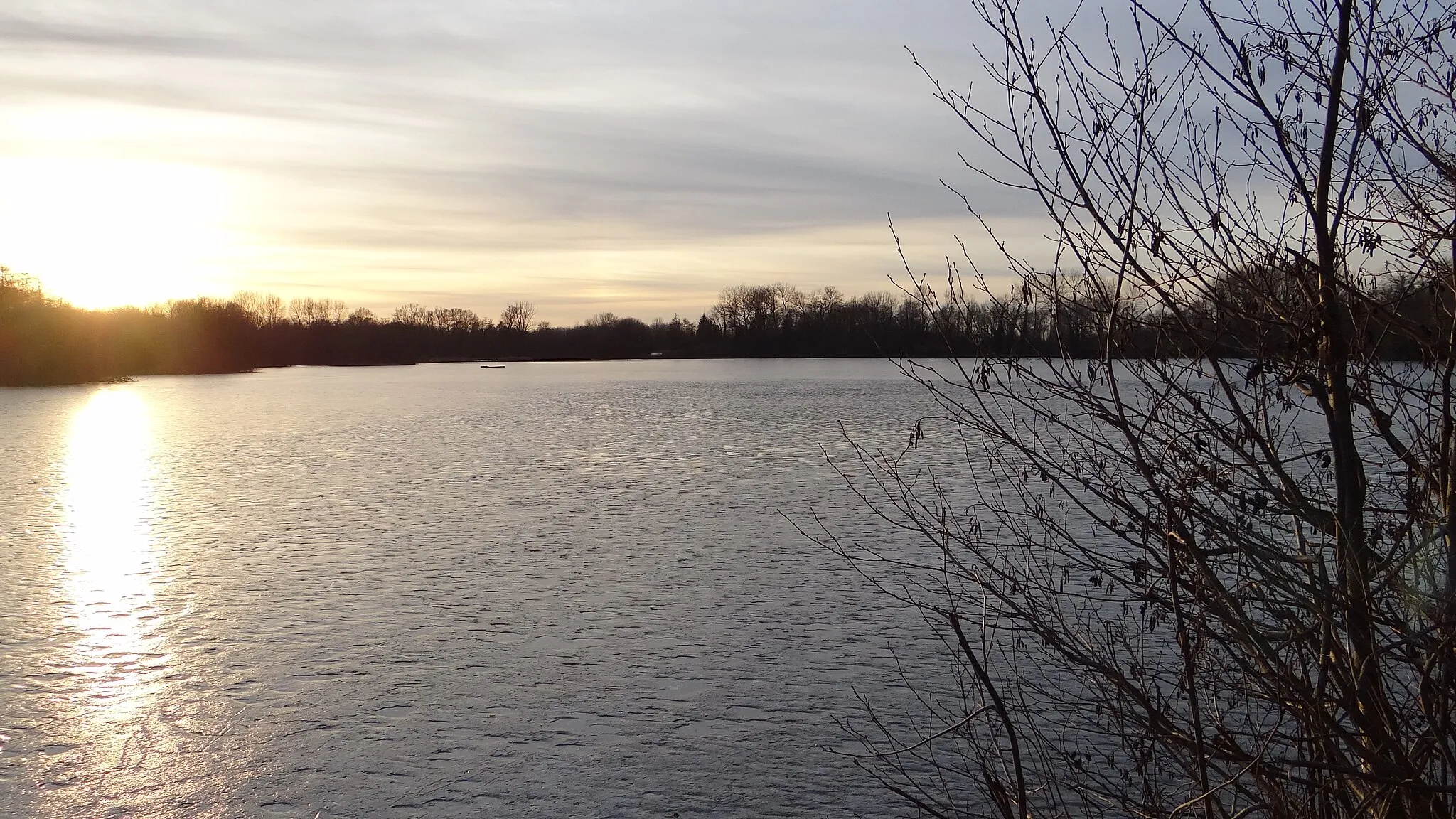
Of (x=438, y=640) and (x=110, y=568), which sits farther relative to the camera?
(x=110, y=568)

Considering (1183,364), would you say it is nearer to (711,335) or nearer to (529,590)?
(529,590)

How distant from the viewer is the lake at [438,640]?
5.14m

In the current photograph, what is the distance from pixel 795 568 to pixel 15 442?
19.8 m

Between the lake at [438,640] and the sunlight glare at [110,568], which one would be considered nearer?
the lake at [438,640]

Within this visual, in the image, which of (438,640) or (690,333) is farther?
(690,333)

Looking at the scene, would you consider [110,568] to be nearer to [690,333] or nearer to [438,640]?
[438,640]

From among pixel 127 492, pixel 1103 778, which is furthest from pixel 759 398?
pixel 1103 778

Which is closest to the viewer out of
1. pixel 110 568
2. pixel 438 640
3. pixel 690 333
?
pixel 438 640

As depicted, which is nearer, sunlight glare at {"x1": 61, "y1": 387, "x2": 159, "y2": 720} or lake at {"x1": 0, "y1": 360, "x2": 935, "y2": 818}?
lake at {"x1": 0, "y1": 360, "x2": 935, "y2": 818}

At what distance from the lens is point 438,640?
24.6ft

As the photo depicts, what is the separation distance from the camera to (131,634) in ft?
25.3

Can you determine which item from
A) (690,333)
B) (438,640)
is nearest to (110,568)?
(438,640)

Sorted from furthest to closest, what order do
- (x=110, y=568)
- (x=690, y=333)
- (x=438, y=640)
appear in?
(x=690, y=333)
(x=110, y=568)
(x=438, y=640)

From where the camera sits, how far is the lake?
5.14 meters
